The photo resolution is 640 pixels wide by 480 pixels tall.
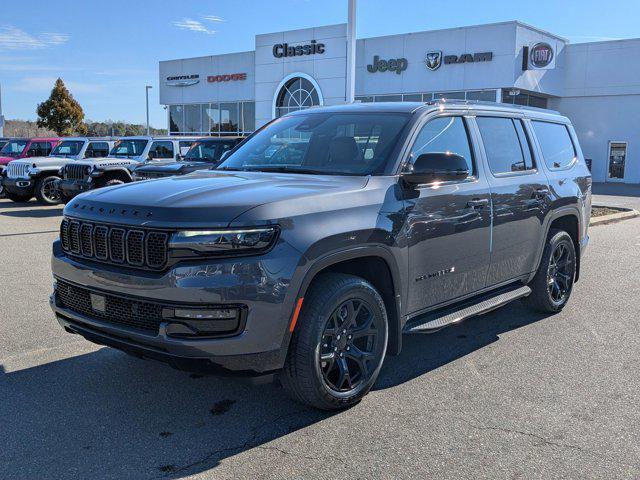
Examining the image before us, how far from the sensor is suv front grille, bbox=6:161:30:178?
53.1 ft

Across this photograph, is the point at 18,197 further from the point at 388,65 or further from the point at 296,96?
the point at 388,65

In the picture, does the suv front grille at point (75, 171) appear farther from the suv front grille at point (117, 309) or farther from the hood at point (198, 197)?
the suv front grille at point (117, 309)

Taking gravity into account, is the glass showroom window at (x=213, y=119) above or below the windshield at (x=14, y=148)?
above

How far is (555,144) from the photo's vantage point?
633 cm

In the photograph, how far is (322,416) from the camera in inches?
152

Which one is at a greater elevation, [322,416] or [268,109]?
[268,109]

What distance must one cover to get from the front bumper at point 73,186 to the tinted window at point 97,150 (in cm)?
253

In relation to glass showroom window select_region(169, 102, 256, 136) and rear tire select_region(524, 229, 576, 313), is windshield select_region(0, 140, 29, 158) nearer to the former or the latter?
rear tire select_region(524, 229, 576, 313)

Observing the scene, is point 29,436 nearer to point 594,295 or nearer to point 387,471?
point 387,471

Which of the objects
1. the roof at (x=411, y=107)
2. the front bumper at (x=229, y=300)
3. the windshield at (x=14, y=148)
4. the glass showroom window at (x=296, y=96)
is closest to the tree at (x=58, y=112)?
the glass showroom window at (x=296, y=96)

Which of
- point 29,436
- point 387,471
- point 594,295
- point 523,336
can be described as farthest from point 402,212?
point 594,295

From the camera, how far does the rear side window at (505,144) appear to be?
519 cm

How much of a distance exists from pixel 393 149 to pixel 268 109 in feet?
104

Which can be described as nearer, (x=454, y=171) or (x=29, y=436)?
(x=29, y=436)
